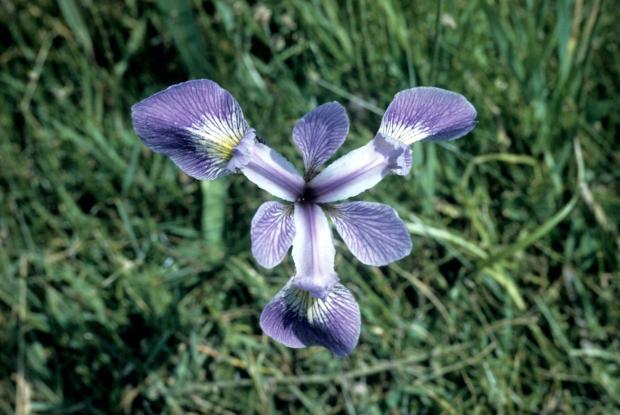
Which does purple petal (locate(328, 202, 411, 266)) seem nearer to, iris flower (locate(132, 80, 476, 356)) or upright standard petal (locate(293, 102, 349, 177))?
iris flower (locate(132, 80, 476, 356))

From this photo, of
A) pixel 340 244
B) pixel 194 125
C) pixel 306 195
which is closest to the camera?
pixel 194 125

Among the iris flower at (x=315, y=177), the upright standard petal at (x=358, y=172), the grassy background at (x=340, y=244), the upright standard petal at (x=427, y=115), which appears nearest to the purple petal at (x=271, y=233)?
the iris flower at (x=315, y=177)

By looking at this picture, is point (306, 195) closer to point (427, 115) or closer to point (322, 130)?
point (322, 130)

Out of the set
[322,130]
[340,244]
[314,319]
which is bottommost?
[340,244]

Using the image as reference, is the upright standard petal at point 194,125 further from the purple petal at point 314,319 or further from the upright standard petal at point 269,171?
the purple petal at point 314,319

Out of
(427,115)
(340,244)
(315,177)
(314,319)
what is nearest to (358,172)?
(315,177)

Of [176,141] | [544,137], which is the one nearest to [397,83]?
[544,137]

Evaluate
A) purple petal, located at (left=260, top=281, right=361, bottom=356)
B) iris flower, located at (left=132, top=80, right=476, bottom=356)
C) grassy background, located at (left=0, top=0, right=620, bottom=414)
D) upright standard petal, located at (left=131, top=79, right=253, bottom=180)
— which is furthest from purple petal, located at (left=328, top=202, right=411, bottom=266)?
grassy background, located at (left=0, top=0, right=620, bottom=414)
